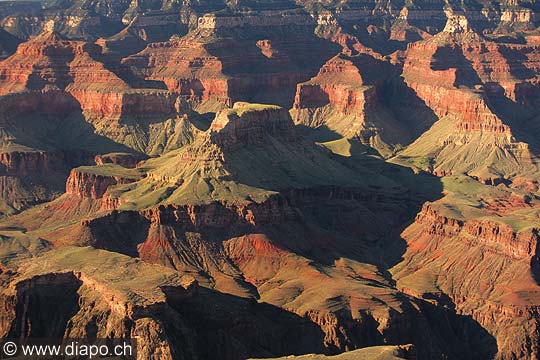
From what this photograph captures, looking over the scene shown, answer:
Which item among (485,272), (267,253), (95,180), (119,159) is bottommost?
(119,159)

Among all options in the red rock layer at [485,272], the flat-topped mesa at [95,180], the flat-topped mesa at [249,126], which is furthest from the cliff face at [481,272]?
the flat-topped mesa at [95,180]

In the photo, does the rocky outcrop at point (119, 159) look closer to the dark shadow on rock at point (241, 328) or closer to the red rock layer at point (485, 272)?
the red rock layer at point (485, 272)

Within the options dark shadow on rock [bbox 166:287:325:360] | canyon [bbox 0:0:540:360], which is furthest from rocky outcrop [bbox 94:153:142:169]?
dark shadow on rock [bbox 166:287:325:360]

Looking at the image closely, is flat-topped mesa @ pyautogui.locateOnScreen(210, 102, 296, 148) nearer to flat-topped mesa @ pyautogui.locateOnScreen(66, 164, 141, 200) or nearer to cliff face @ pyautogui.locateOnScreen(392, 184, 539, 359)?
flat-topped mesa @ pyautogui.locateOnScreen(66, 164, 141, 200)

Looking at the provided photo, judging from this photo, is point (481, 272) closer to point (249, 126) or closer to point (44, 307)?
point (249, 126)

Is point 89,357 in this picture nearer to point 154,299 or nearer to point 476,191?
point 154,299

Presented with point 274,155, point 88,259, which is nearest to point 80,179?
point 274,155

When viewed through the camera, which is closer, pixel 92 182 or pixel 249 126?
pixel 249 126

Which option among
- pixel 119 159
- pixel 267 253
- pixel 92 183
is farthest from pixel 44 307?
pixel 119 159
